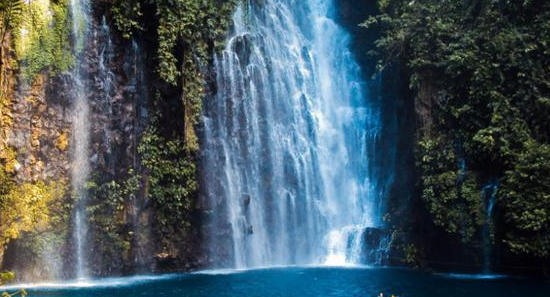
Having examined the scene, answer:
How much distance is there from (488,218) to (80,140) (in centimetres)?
1264

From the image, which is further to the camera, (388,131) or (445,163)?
(388,131)

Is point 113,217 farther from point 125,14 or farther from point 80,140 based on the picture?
point 125,14

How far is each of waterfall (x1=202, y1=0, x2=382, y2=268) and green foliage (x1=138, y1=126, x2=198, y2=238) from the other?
87 centimetres

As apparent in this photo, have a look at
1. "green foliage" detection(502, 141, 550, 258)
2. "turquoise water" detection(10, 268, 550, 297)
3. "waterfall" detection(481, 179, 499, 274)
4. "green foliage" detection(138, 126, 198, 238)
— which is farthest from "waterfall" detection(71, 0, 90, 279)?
"green foliage" detection(502, 141, 550, 258)

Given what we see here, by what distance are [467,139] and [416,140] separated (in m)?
1.92

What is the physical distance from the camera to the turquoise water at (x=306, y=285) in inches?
537

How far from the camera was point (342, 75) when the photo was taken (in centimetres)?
2491

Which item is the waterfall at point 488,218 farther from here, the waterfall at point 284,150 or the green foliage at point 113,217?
the green foliage at point 113,217

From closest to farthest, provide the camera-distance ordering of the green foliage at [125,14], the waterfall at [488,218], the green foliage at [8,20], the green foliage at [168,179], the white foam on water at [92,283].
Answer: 1. the white foam on water at [92,283]
2. the green foliage at [8,20]
3. the waterfall at [488,218]
4. the green foliage at [125,14]
5. the green foliage at [168,179]

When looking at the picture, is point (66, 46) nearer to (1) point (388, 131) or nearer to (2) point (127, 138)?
(2) point (127, 138)

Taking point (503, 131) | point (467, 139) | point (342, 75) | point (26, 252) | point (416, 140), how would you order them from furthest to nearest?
point (342, 75) → point (416, 140) → point (467, 139) → point (503, 131) → point (26, 252)

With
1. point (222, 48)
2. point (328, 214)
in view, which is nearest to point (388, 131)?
point (328, 214)

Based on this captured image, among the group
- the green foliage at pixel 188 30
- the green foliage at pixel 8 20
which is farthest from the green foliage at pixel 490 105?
the green foliage at pixel 8 20

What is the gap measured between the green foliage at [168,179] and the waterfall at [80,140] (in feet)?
5.90
